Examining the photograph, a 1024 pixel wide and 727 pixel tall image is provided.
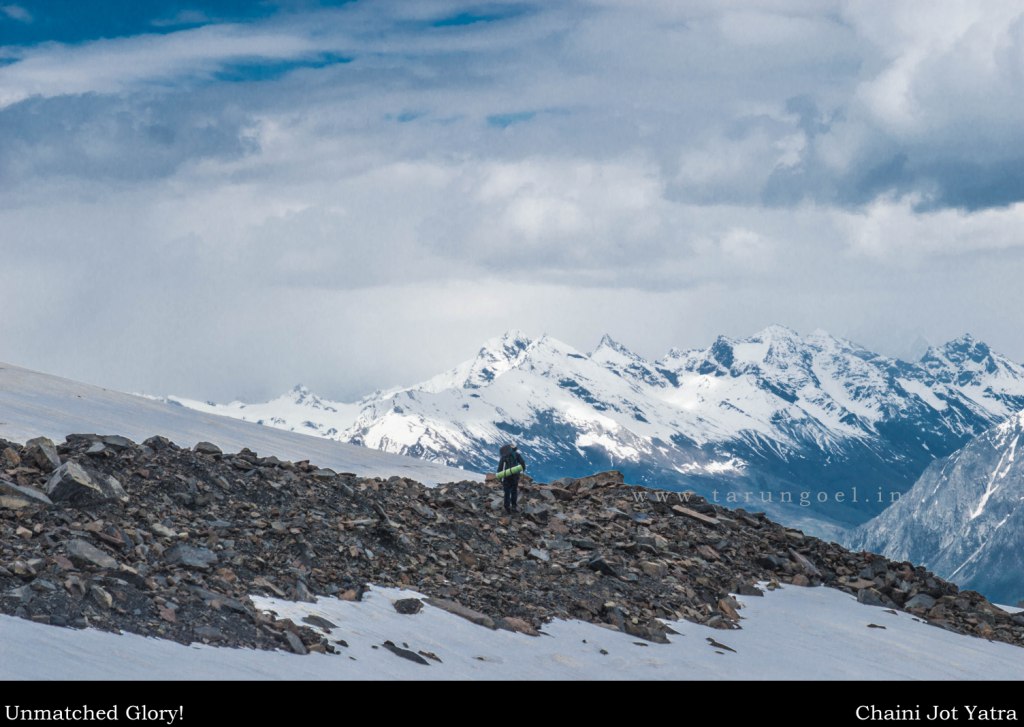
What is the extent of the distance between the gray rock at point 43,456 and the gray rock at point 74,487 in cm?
140

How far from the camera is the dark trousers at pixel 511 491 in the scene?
39656 millimetres

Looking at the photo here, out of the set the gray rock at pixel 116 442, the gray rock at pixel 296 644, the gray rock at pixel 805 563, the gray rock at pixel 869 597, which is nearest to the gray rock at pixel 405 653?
the gray rock at pixel 296 644

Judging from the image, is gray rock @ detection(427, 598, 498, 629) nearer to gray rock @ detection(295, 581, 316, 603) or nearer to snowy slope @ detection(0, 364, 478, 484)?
gray rock @ detection(295, 581, 316, 603)

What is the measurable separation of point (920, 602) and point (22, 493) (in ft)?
91.2

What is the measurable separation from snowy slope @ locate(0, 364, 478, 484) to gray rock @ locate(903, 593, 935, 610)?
61.4ft

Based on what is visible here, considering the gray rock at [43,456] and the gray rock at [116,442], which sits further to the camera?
the gray rock at [116,442]

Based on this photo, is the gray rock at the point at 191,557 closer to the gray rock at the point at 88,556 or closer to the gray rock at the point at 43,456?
the gray rock at the point at 88,556

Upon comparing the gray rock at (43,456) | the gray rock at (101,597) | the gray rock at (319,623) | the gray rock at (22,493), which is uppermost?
the gray rock at (43,456)

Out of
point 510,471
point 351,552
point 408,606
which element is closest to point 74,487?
point 351,552

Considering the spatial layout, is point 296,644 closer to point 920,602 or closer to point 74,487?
point 74,487

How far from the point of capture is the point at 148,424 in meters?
47.5

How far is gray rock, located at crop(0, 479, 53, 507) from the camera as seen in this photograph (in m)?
27.6

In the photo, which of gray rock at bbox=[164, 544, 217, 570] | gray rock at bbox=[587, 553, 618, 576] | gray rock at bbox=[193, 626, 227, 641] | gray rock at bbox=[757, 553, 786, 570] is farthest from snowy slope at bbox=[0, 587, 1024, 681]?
gray rock at bbox=[587, 553, 618, 576]

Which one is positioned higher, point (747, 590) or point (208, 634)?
point (208, 634)
